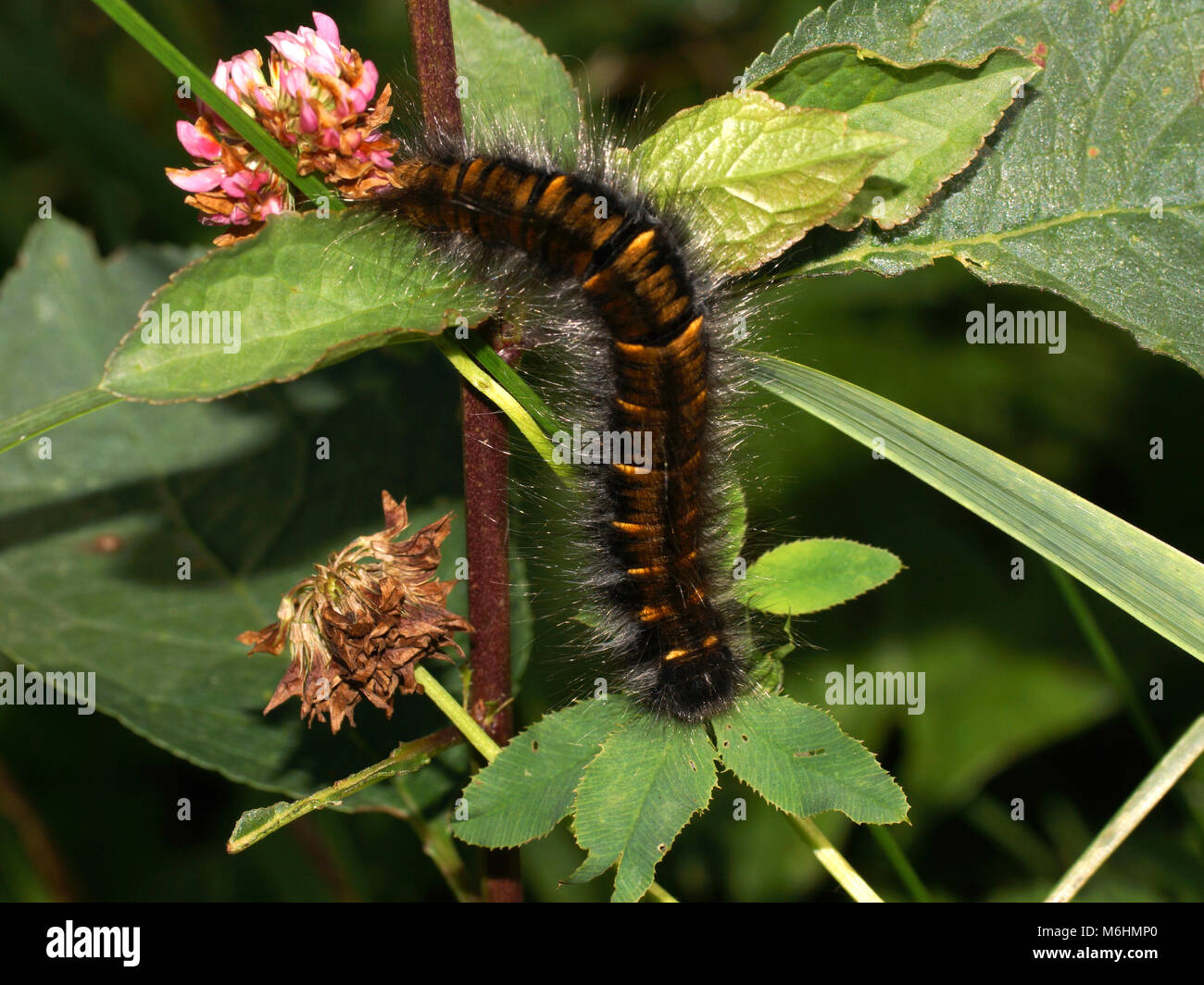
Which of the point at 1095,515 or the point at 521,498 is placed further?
the point at 521,498

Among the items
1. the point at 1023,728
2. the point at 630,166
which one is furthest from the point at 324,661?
the point at 1023,728

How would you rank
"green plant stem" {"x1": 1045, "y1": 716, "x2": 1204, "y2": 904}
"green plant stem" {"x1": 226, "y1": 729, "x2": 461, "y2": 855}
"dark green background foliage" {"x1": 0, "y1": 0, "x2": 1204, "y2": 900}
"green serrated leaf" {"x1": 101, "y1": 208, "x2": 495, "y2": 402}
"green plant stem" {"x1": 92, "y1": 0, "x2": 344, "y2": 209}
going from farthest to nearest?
"dark green background foliage" {"x1": 0, "y1": 0, "x2": 1204, "y2": 900} → "green plant stem" {"x1": 1045, "y1": 716, "x2": 1204, "y2": 904} → "green plant stem" {"x1": 226, "y1": 729, "x2": 461, "y2": 855} → "green plant stem" {"x1": 92, "y1": 0, "x2": 344, "y2": 209} → "green serrated leaf" {"x1": 101, "y1": 208, "x2": 495, "y2": 402}

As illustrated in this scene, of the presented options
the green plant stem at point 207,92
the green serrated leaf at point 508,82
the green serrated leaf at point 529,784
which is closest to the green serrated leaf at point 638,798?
the green serrated leaf at point 529,784

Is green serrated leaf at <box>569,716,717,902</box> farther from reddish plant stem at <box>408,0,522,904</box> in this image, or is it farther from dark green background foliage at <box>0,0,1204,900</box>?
dark green background foliage at <box>0,0,1204,900</box>

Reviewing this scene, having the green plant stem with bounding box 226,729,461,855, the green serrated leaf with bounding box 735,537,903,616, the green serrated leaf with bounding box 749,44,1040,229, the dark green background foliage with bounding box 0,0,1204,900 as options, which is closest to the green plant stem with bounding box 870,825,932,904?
the dark green background foliage with bounding box 0,0,1204,900

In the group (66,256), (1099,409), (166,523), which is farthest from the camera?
(1099,409)

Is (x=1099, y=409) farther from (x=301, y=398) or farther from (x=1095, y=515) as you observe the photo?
(x=301, y=398)

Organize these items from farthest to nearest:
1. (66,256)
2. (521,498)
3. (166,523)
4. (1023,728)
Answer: (1023,728) → (66,256) → (166,523) → (521,498)
